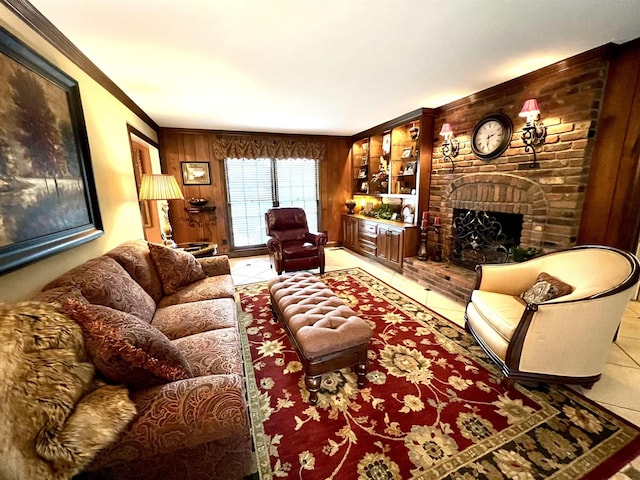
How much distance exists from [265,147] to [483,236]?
3898mm

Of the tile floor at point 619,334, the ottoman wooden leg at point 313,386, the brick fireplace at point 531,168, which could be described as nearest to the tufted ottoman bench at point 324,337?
the ottoman wooden leg at point 313,386

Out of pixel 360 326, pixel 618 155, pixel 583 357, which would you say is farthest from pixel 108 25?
pixel 618 155

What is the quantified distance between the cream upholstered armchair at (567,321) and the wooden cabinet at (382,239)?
6.46ft

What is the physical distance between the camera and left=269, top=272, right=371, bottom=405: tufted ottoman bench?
1.65m

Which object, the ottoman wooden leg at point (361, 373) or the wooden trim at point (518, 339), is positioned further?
the ottoman wooden leg at point (361, 373)

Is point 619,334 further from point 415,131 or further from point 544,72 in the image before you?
point 415,131

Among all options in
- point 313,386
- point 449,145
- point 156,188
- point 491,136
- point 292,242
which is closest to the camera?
point 313,386

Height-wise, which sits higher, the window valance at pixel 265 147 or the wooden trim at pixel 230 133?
the wooden trim at pixel 230 133

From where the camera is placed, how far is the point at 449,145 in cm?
348

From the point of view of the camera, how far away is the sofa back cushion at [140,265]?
6.57 feet

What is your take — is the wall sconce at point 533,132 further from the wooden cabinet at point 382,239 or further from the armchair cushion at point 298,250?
the armchair cushion at point 298,250

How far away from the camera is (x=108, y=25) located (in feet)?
5.49

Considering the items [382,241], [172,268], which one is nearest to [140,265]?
[172,268]

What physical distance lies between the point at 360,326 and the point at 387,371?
0.50m
